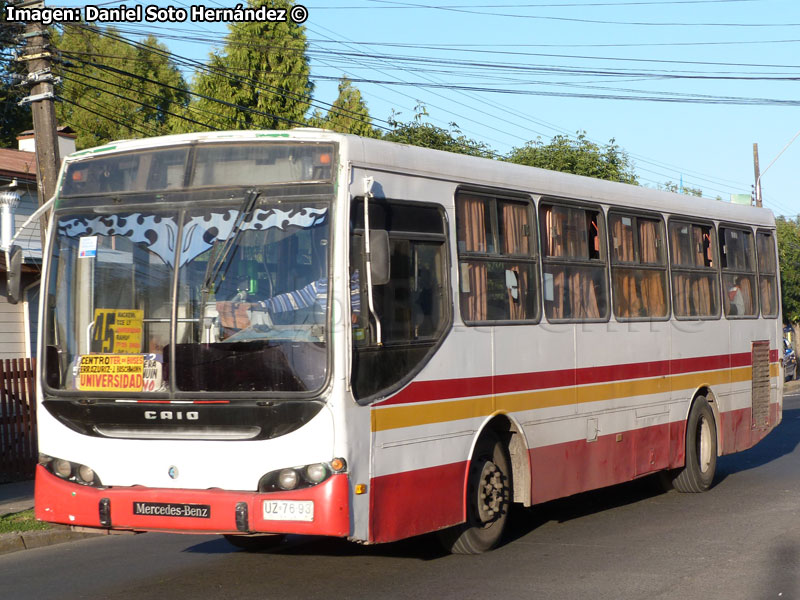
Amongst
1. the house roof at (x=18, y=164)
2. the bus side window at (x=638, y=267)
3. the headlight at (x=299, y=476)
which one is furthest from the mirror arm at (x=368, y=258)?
the house roof at (x=18, y=164)

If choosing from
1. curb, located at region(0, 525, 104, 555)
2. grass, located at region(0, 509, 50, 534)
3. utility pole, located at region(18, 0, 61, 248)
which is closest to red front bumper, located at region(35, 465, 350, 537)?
curb, located at region(0, 525, 104, 555)

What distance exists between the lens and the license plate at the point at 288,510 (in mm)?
7125

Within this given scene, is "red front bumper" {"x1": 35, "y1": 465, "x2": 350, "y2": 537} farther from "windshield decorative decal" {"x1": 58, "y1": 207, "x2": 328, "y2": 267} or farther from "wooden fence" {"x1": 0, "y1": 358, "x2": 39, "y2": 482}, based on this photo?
"wooden fence" {"x1": 0, "y1": 358, "x2": 39, "y2": 482}

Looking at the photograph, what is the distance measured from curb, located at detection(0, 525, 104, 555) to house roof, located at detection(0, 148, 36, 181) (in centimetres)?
1035

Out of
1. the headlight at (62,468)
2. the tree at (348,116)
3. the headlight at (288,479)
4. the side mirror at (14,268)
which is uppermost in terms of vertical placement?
the tree at (348,116)

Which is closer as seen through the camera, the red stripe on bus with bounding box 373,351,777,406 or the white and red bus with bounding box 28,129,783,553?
the white and red bus with bounding box 28,129,783,553

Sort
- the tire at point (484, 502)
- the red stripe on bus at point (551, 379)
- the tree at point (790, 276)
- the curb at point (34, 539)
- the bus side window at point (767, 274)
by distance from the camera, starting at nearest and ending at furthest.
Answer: the red stripe on bus at point (551, 379) → the tire at point (484, 502) → the curb at point (34, 539) → the bus side window at point (767, 274) → the tree at point (790, 276)

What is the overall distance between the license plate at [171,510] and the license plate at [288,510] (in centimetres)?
42

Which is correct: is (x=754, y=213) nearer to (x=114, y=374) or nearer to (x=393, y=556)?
(x=393, y=556)

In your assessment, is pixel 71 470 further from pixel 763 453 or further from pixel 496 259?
pixel 763 453

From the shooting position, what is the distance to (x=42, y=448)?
7.95 meters

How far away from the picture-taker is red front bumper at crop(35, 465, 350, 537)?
23.4ft

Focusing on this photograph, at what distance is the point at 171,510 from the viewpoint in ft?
24.3

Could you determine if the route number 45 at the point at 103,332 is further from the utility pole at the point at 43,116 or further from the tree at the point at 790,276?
the tree at the point at 790,276
